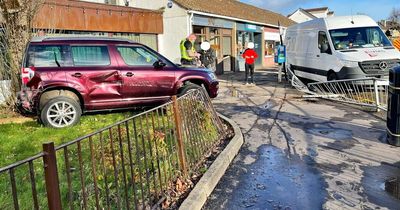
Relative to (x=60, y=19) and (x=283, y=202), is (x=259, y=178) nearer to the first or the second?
(x=283, y=202)

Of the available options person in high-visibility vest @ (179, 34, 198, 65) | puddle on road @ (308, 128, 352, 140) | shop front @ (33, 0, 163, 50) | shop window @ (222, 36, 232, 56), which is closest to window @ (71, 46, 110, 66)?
shop front @ (33, 0, 163, 50)

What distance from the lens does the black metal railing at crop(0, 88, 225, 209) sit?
11.5ft

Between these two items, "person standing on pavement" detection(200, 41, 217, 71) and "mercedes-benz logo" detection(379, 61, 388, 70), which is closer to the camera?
"mercedes-benz logo" detection(379, 61, 388, 70)

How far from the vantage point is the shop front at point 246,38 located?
960 inches

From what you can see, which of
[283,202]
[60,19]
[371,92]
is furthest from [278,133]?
[60,19]

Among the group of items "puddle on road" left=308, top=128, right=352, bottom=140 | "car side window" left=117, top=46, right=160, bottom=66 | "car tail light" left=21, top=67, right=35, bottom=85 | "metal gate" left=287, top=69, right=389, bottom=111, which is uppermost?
"car side window" left=117, top=46, right=160, bottom=66

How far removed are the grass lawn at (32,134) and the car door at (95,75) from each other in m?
0.53

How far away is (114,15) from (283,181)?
12051mm

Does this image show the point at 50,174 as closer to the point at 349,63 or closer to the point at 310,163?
the point at 310,163

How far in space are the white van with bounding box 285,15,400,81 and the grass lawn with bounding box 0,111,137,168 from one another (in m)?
6.89

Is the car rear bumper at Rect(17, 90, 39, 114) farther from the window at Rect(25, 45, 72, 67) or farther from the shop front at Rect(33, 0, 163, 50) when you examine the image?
the shop front at Rect(33, 0, 163, 50)

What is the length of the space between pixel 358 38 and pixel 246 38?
559 inches

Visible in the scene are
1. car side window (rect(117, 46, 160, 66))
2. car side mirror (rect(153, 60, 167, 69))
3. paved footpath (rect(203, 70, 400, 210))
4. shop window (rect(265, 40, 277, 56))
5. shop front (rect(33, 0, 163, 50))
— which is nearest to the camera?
paved footpath (rect(203, 70, 400, 210))

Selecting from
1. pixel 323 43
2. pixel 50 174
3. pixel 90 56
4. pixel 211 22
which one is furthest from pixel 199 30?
pixel 50 174
